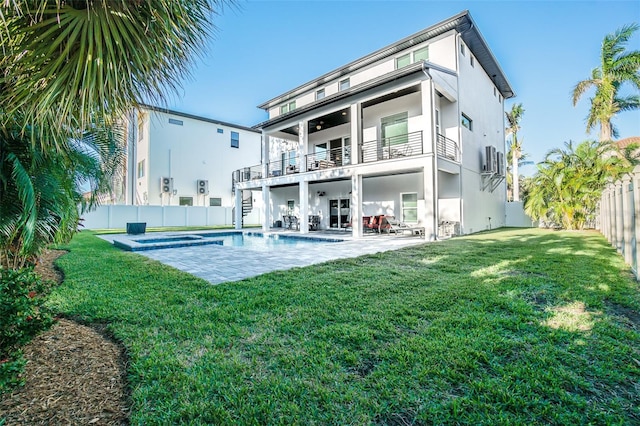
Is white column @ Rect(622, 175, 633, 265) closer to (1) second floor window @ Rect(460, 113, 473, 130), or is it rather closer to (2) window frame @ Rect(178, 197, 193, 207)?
(1) second floor window @ Rect(460, 113, 473, 130)

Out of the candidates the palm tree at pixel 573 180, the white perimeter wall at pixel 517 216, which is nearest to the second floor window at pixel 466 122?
the palm tree at pixel 573 180

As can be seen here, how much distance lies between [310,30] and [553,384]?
1702cm

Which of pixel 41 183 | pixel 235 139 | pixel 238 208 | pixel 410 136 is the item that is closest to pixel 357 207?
pixel 410 136

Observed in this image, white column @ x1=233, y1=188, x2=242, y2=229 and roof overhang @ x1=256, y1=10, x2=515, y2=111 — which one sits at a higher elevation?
roof overhang @ x1=256, y1=10, x2=515, y2=111

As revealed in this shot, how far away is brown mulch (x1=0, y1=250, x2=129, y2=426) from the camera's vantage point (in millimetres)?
1975

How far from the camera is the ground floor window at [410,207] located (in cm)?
1527

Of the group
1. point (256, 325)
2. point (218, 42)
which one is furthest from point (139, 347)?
point (218, 42)

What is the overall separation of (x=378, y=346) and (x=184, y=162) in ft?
90.6

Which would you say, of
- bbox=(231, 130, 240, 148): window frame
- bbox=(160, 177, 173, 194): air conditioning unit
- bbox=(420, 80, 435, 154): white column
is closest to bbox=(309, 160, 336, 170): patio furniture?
bbox=(420, 80, 435, 154): white column

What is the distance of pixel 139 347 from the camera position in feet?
9.37

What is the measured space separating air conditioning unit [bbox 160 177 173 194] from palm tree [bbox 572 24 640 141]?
30.1m

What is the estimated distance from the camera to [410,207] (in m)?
15.5

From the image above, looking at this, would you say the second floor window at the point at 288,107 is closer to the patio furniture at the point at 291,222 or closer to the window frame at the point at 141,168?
the patio furniture at the point at 291,222

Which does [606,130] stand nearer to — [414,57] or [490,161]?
[490,161]
